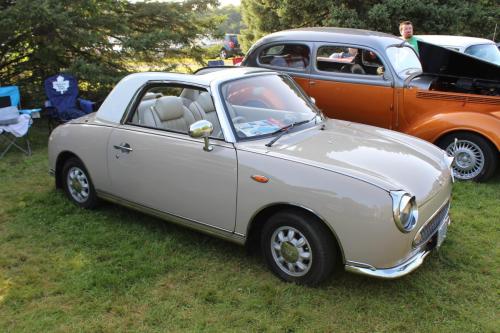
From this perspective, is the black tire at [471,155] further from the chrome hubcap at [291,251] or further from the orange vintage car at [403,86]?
the chrome hubcap at [291,251]

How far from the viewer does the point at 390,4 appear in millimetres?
14289

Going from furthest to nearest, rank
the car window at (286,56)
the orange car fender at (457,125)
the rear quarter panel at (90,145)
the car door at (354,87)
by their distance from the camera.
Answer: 1. the car window at (286,56)
2. the car door at (354,87)
3. the orange car fender at (457,125)
4. the rear quarter panel at (90,145)

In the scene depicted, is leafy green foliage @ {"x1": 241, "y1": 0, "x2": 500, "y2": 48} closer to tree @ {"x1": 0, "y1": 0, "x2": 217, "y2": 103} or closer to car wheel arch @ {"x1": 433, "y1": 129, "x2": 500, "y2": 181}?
tree @ {"x1": 0, "y1": 0, "x2": 217, "y2": 103}

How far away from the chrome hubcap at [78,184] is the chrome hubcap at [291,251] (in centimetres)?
246

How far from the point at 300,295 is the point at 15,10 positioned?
6923mm

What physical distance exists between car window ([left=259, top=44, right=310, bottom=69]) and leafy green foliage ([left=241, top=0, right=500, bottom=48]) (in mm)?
7930

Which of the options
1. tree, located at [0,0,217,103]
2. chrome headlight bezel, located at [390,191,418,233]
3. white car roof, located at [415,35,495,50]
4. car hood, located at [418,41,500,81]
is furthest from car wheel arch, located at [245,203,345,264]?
white car roof, located at [415,35,495,50]

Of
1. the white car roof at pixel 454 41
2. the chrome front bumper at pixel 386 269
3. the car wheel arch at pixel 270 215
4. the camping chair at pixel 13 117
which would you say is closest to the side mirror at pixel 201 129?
the car wheel arch at pixel 270 215

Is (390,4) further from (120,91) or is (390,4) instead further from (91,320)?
(91,320)

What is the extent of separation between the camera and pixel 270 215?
3.69 metres

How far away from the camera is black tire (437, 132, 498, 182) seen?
5723mm

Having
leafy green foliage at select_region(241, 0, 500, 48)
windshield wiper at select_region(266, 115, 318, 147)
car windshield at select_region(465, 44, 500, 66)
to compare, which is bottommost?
windshield wiper at select_region(266, 115, 318, 147)

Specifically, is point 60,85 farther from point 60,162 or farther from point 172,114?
point 172,114

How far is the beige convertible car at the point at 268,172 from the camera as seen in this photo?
3.22 m
